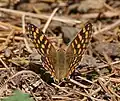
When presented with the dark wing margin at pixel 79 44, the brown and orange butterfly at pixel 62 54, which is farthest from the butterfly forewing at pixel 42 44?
the dark wing margin at pixel 79 44

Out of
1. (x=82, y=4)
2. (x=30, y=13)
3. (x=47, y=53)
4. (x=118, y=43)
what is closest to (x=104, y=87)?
(x=47, y=53)

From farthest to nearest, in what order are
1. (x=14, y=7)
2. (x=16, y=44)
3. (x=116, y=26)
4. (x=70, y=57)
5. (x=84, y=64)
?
1. (x=14, y=7)
2. (x=116, y=26)
3. (x=16, y=44)
4. (x=84, y=64)
5. (x=70, y=57)

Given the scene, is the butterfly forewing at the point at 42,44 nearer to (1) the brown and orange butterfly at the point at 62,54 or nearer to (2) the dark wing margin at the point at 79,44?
(1) the brown and orange butterfly at the point at 62,54

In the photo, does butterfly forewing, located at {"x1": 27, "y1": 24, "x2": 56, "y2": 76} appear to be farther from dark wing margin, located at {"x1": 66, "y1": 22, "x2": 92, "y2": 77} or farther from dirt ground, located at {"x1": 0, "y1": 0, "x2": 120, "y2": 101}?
dark wing margin, located at {"x1": 66, "y1": 22, "x2": 92, "y2": 77}

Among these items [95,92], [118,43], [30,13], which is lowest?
[95,92]

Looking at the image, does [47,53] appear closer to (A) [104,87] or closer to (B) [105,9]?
(A) [104,87]

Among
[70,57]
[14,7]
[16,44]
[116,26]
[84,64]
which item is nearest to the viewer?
[70,57]

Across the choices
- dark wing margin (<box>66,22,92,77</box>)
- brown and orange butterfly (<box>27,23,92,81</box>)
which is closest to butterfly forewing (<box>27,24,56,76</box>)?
brown and orange butterfly (<box>27,23,92,81</box>)

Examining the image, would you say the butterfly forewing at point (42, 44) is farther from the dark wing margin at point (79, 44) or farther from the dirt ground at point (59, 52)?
the dark wing margin at point (79, 44)

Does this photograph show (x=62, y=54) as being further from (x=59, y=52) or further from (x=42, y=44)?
(x=42, y=44)
